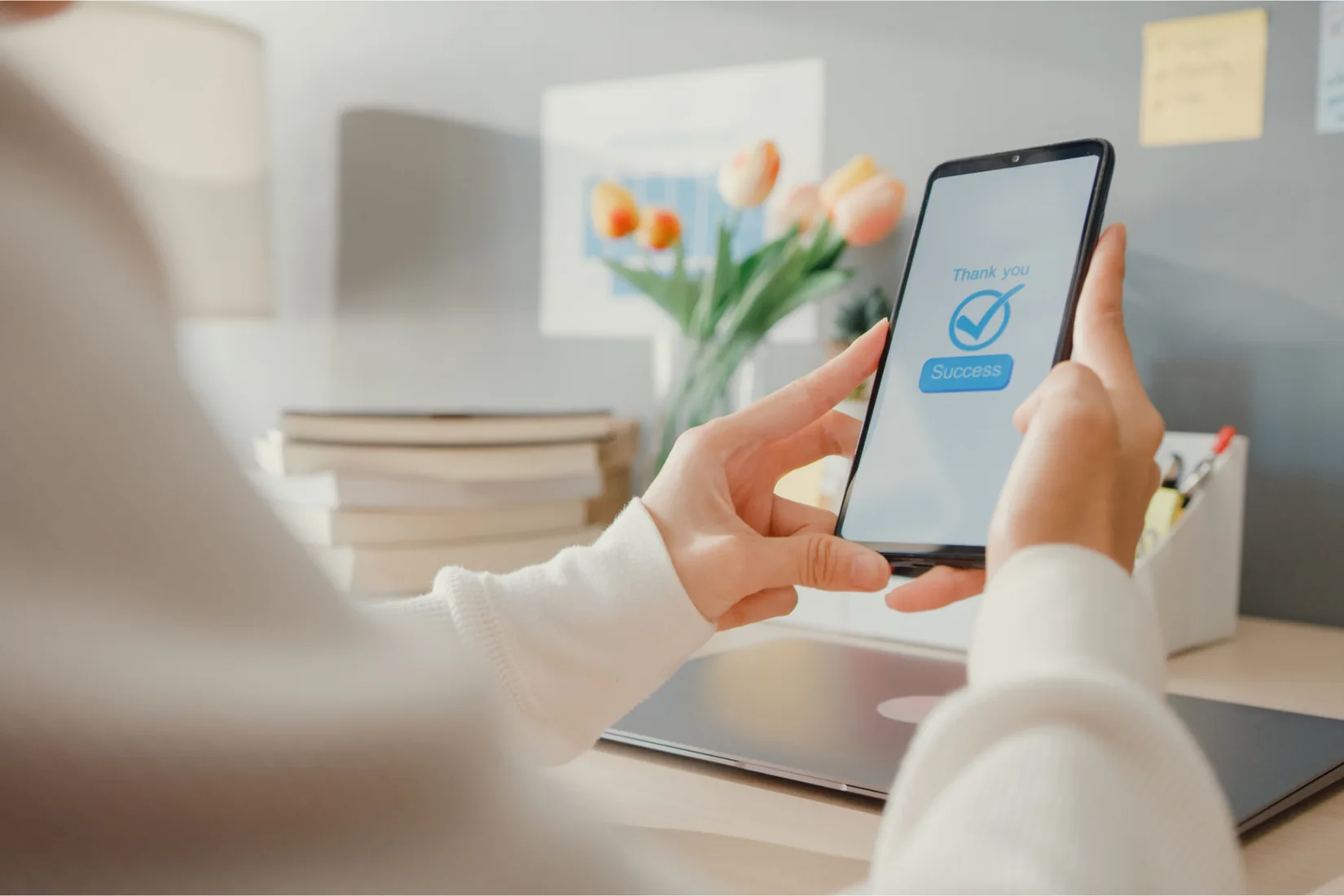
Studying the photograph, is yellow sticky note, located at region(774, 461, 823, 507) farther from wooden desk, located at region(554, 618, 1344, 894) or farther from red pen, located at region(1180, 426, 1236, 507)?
wooden desk, located at region(554, 618, 1344, 894)

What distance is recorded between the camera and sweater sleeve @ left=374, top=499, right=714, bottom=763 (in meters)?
0.56

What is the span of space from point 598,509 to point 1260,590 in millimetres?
579

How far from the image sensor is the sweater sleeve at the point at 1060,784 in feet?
0.83

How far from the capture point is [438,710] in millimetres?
245

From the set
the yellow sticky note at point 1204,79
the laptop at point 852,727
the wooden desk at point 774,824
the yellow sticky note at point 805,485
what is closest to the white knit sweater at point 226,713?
the wooden desk at point 774,824

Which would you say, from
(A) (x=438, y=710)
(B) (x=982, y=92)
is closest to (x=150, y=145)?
(B) (x=982, y=92)

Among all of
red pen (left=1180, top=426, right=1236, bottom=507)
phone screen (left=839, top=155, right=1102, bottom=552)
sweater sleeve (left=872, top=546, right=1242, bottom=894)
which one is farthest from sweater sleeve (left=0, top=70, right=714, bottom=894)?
red pen (left=1180, top=426, right=1236, bottom=507)

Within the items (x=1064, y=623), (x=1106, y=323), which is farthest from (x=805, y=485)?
(x=1064, y=623)

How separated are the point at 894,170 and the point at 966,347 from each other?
505 mm

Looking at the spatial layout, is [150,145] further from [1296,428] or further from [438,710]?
[438,710]

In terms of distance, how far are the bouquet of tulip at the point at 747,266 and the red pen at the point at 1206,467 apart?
1.03 feet

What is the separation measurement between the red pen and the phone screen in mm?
290

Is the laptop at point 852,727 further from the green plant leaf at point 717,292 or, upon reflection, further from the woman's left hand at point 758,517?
the green plant leaf at point 717,292

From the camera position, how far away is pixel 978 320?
63 centimetres
